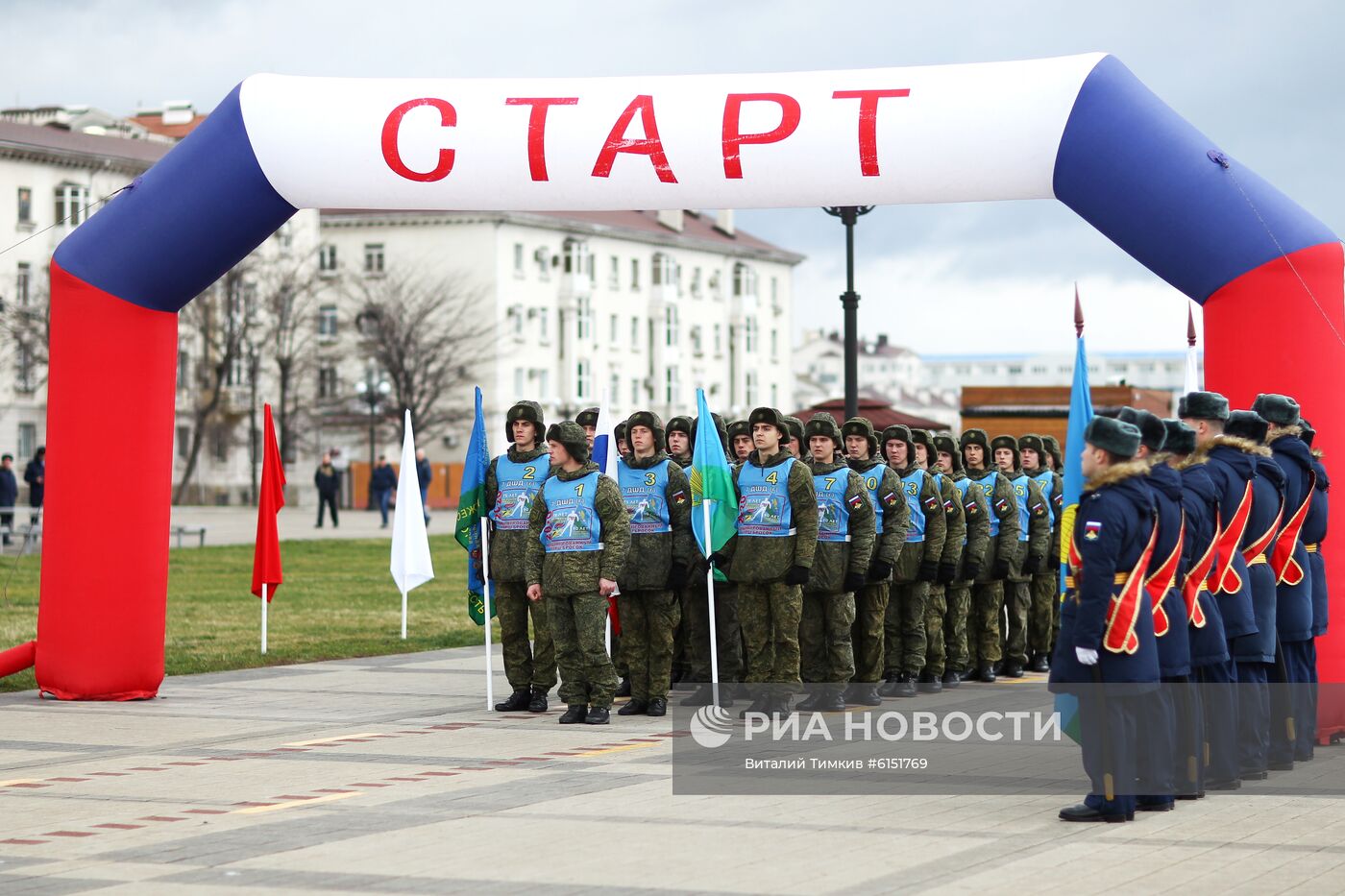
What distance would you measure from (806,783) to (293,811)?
261 centimetres

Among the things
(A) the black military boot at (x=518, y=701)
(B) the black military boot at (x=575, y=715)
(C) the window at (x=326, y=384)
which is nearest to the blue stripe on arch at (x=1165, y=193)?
(B) the black military boot at (x=575, y=715)

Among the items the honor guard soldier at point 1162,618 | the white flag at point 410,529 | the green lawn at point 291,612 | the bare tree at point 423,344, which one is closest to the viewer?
the honor guard soldier at point 1162,618

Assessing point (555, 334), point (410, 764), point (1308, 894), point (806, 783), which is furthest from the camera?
point (555, 334)

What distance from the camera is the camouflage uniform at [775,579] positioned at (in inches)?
532

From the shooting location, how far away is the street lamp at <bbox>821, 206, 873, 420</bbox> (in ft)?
72.7

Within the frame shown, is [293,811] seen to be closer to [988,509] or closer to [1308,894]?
[1308,894]

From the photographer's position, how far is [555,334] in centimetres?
9419

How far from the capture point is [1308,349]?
12102 mm

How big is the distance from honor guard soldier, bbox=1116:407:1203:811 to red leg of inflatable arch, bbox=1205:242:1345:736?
2.74 m

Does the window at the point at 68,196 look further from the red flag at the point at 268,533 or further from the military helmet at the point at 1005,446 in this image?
the military helmet at the point at 1005,446

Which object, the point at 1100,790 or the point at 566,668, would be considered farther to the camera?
the point at 566,668

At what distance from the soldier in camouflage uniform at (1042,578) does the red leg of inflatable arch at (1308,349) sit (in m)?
5.16

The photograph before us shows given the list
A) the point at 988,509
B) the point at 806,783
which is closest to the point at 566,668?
the point at 806,783

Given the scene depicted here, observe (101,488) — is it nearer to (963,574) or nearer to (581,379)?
(963,574)
